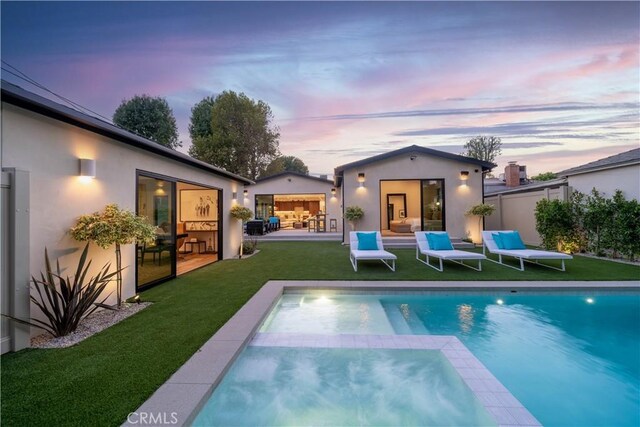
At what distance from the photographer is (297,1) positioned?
8938 millimetres

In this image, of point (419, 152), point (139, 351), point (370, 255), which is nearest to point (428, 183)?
point (419, 152)

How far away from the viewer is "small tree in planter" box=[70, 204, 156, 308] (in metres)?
4.12

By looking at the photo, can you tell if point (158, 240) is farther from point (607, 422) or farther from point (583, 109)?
point (583, 109)

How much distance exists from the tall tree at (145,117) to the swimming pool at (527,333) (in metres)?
24.1

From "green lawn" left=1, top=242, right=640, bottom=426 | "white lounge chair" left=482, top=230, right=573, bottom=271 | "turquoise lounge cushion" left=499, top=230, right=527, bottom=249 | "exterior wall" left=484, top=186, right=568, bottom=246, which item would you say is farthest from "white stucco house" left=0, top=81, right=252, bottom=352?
"exterior wall" left=484, top=186, right=568, bottom=246

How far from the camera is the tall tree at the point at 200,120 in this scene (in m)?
27.6

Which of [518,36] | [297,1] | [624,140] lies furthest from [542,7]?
[624,140]

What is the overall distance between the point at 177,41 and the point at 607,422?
44.5 ft

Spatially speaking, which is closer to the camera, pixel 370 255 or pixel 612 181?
pixel 370 255

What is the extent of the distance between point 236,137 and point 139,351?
23692 mm

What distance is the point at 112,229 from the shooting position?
13.9 feet

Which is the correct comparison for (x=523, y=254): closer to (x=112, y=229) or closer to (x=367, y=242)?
(x=367, y=242)

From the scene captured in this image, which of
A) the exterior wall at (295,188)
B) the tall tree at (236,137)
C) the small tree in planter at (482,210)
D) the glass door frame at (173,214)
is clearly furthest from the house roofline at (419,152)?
the tall tree at (236,137)

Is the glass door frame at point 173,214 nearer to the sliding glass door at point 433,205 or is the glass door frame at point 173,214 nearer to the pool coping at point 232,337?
the pool coping at point 232,337
